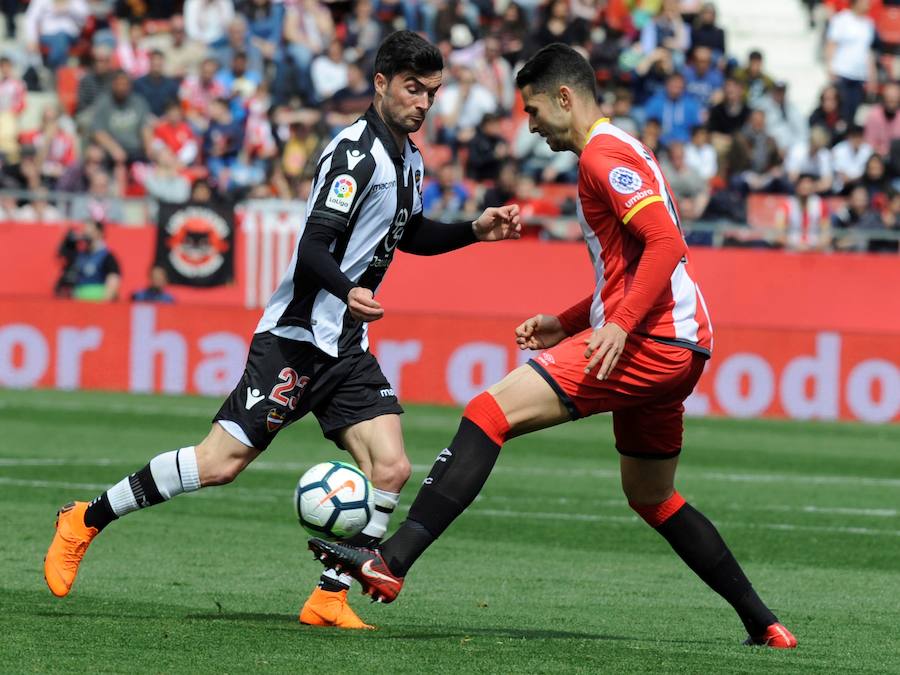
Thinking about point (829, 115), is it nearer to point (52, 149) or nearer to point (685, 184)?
point (685, 184)

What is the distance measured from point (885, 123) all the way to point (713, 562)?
17248 mm

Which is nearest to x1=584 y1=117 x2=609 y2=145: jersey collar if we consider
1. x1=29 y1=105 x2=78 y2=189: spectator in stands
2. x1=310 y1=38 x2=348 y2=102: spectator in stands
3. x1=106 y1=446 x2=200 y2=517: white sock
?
x1=106 y1=446 x2=200 y2=517: white sock

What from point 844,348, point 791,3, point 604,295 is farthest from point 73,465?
point 791,3

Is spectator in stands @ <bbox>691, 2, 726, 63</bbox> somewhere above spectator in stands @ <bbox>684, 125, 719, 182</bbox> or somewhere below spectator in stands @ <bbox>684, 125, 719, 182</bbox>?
above

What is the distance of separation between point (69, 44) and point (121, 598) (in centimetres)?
1835

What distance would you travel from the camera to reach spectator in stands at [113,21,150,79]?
24.4 meters

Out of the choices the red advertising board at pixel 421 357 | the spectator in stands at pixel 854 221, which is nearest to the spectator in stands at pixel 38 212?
the red advertising board at pixel 421 357

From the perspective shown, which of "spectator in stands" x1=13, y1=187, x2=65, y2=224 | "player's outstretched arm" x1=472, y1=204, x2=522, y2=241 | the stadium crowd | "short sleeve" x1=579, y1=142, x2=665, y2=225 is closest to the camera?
"short sleeve" x1=579, y1=142, x2=665, y2=225

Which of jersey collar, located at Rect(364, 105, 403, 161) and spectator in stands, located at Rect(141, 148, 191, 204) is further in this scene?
spectator in stands, located at Rect(141, 148, 191, 204)

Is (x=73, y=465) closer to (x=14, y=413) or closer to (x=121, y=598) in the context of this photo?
(x=14, y=413)

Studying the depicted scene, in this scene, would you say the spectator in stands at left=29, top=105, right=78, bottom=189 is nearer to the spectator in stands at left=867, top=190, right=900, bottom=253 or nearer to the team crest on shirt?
the spectator in stands at left=867, top=190, right=900, bottom=253

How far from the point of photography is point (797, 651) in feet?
22.0

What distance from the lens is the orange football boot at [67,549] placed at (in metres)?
7.07

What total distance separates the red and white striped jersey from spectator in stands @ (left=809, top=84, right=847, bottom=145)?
17452 mm
